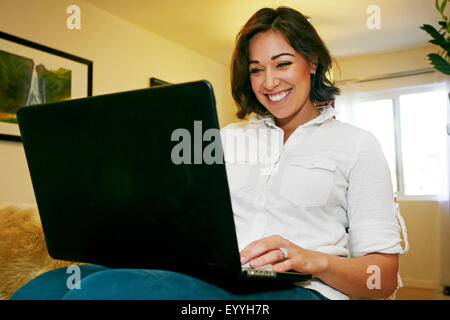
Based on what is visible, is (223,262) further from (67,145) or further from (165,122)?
(67,145)

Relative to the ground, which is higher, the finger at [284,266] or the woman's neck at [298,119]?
the woman's neck at [298,119]

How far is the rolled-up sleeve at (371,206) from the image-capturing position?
902mm

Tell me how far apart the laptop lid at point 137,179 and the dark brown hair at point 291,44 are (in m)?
0.70

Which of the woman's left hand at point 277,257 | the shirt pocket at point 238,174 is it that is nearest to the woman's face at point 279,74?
the shirt pocket at point 238,174

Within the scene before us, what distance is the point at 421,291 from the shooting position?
14.0 ft

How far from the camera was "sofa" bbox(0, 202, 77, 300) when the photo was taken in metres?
1.16

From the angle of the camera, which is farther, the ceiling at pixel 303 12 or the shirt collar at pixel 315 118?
the ceiling at pixel 303 12

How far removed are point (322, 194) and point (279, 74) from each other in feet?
1.18

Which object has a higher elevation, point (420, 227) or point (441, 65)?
point (441, 65)

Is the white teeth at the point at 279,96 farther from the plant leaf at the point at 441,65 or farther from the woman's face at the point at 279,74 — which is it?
the plant leaf at the point at 441,65

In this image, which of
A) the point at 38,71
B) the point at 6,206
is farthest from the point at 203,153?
the point at 38,71

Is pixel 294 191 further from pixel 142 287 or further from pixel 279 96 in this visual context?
pixel 142 287

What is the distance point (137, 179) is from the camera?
2.00ft

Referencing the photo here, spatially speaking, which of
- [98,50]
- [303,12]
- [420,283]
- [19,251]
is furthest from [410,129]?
[19,251]
